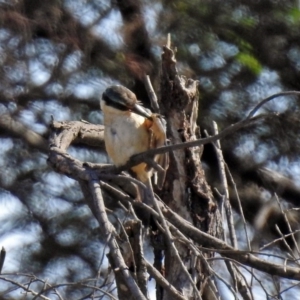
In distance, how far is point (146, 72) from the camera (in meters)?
3.37

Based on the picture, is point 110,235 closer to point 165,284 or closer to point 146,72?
point 165,284

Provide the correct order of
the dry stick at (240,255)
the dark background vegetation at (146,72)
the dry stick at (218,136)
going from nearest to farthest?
the dry stick at (218,136), the dry stick at (240,255), the dark background vegetation at (146,72)

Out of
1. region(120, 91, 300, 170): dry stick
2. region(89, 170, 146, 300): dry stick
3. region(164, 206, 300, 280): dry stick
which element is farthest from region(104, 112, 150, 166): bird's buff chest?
region(164, 206, 300, 280): dry stick

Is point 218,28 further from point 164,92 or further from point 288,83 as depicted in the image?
point 164,92

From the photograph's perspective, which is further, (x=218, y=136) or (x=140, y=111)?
(x=140, y=111)

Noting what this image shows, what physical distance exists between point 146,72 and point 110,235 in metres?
1.58

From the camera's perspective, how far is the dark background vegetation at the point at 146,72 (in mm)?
3387

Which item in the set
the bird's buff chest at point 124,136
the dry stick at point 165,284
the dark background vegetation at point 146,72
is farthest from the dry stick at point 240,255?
the dark background vegetation at point 146,72

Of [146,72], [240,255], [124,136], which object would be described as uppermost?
[146,72]

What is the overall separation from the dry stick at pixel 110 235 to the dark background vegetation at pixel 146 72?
1.32 metres

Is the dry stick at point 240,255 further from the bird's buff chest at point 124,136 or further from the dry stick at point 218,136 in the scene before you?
the bird's buff chest at point 124,136

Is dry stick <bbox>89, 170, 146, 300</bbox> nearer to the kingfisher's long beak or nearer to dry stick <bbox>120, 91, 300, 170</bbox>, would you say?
dry stick <bbox>120, 91, 300, 170</bbox>

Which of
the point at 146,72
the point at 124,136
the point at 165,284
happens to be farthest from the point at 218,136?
the point at 146,72

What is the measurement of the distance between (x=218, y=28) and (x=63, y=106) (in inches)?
24.1
